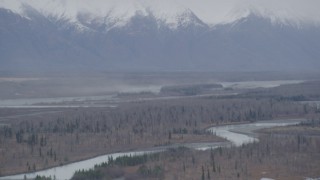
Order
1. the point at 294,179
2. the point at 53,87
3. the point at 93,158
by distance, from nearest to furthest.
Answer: the point at 294,179, the point at 93,158, the point at 53,87

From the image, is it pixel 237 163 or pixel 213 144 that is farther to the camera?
pixel 213 144

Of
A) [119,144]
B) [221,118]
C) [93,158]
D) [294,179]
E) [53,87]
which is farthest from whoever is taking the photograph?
[53,87]

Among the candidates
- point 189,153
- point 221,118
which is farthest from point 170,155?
point 221,118

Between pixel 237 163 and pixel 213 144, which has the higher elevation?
pixel 213 144

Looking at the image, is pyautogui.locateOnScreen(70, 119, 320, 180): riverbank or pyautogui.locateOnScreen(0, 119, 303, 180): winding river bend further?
pyautogui.locateOnScreen(0, 119, 303, 180): winding river bend

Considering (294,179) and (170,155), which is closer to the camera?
(294,179)

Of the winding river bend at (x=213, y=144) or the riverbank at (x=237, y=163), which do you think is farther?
the winding river bend at (x=213, y=144)

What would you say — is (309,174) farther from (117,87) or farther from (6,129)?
(117,87)
